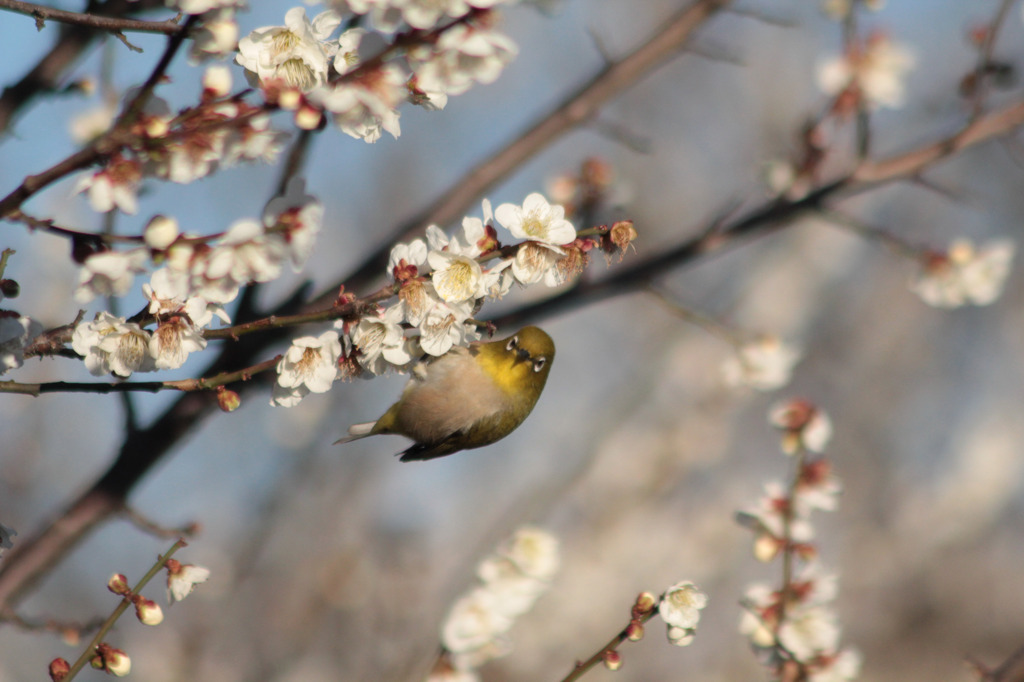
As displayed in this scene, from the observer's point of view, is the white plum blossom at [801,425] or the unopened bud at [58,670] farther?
the white plum blossom at [801,425]

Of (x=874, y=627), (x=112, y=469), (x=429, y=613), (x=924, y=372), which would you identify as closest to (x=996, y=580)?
(x=874, y=627)

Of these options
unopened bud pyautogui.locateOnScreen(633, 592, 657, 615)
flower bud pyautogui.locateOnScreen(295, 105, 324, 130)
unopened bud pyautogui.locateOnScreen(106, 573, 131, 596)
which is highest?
flower bud pyautogui.locateOnScreen(295, 105, 324, 130)

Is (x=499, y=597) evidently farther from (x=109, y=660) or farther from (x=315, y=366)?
(x=315, y=366)

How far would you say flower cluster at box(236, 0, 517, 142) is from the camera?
4.41ft

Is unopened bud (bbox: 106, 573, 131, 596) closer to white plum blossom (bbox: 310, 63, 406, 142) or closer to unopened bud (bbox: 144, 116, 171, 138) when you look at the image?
unopened bud (bbox: 144, 116, 171, 138)

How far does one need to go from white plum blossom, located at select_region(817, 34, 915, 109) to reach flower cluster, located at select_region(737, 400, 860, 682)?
66.6 inches

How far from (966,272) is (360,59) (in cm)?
343

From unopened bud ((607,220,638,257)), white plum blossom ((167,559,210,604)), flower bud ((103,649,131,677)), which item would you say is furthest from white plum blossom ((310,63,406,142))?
flower bud ((103,649,131,677))

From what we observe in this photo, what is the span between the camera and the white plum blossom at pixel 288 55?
1.36 metres

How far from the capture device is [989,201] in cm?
1232

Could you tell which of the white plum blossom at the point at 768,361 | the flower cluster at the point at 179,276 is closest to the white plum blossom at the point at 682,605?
the flower cluster at the point at 179,276

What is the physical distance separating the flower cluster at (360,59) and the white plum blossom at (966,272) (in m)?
3.17

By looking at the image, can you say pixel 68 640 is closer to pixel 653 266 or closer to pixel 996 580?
pixel 653 266

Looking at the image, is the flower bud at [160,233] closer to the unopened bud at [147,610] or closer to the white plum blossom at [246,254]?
the white plum blossom at [246,254]
